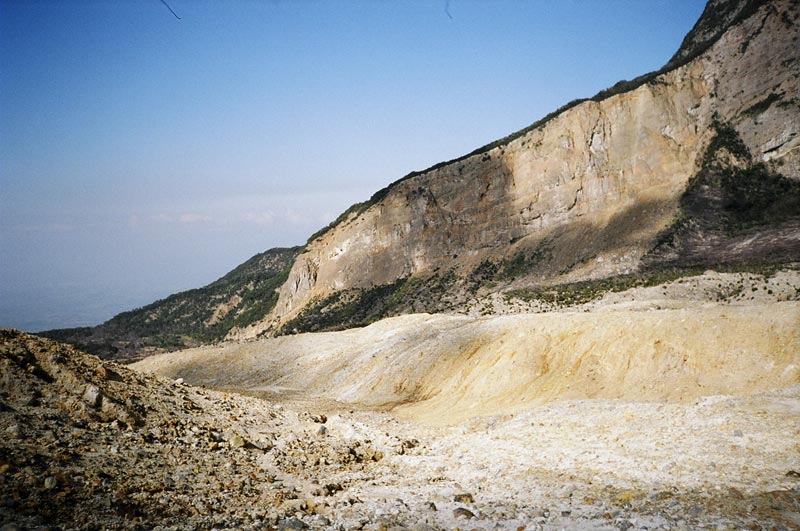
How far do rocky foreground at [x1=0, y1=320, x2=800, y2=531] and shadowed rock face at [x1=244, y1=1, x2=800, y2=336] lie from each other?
119ft

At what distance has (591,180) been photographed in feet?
206

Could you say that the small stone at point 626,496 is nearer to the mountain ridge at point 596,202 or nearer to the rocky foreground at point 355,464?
the rocky foreground at point 355,464

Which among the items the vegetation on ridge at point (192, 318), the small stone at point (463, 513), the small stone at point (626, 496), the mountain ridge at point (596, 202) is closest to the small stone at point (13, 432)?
the small stone at point (463, 513)

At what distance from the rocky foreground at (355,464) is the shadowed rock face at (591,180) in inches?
1432

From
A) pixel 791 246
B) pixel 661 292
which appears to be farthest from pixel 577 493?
pixel 791 246

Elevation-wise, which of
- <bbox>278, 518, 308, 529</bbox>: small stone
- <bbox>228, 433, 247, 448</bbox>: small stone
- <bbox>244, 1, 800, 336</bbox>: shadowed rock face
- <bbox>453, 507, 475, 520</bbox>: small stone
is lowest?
<bbox>453, 507, 475, 520</bbox>: small stone

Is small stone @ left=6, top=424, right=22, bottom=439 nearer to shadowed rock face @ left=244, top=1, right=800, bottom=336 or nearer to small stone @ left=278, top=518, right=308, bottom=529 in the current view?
small stone @ left=278, top=518, right=308, bottom=529

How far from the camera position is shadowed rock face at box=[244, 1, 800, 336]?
2045 inches

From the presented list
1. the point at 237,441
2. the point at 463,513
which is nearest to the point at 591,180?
the point at 237,441

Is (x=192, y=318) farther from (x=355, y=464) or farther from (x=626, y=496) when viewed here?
(x=626, y=496)

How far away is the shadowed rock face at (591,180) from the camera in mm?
51938

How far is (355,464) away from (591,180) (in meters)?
59.4

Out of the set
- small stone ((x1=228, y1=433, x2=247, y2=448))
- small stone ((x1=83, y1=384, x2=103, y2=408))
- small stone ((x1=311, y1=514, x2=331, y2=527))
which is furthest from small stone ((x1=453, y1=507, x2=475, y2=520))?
small stone ((x1=83, y1=384, x2=103, y2=408))

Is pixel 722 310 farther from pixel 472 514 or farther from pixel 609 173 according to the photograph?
pixel 609 173
